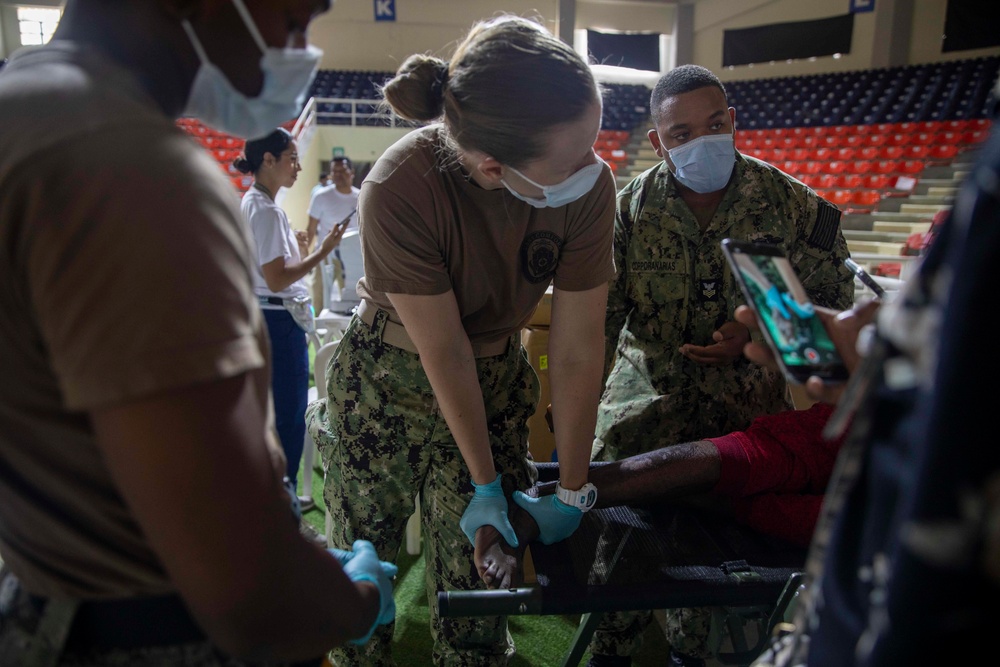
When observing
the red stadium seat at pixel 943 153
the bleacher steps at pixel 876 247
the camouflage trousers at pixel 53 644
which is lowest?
the bleacher steps at pixel 876 247

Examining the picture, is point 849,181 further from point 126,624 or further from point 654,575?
point 126,624

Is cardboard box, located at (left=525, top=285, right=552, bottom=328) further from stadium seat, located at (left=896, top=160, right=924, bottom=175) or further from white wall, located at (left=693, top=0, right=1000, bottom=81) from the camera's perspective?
white wall, located at (left=693, top=0, right=1000, bottom=81)

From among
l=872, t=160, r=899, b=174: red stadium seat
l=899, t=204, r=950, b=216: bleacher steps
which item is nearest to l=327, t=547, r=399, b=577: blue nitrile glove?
l=899, t=204, r=950, b=216: bleacher steps

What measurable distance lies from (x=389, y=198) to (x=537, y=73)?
367 mm

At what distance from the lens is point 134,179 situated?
54 cm

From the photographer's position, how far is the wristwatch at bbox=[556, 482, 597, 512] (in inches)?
61.1

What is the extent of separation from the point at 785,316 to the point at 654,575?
66 cm

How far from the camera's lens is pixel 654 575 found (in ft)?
4.64

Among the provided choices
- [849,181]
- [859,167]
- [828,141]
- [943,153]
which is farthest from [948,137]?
[849,181]

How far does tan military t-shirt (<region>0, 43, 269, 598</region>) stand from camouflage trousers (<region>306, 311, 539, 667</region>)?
0.87 m

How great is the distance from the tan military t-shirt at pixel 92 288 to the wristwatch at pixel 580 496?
1.03 m

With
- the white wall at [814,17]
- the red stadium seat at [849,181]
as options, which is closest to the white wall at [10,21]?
the white wall at [814,17]

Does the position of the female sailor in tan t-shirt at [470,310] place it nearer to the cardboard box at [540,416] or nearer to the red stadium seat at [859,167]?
the cardboard box at [540,416]

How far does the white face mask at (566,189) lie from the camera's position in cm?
132
